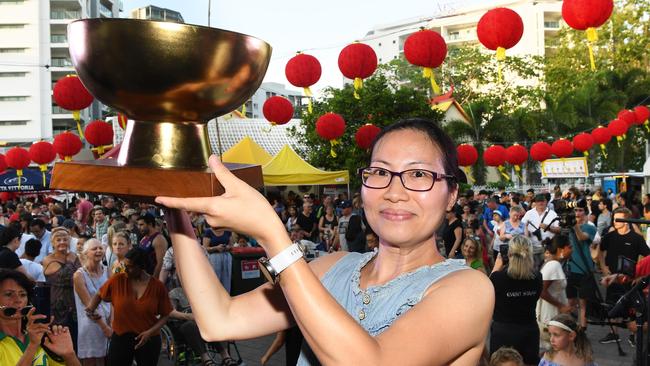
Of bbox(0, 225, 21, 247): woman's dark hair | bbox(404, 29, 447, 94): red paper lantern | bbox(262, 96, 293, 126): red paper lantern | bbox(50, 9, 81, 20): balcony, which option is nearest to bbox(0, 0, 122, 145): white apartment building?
bbox(50, 9, 81, 20): balcony

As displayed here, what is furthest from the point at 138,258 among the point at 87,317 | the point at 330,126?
the point at 330,126

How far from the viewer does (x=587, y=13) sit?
7.26m

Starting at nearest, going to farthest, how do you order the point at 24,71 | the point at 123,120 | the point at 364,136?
the point at 123,120 → the point at 364,136 → the point at 24,71

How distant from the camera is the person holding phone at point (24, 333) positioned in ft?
12.6

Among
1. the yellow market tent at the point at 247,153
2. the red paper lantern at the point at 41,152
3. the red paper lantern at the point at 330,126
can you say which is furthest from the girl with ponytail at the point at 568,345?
the yellow market tent at the point at 247,153

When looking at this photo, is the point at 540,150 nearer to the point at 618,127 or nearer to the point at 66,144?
the point at 618,127

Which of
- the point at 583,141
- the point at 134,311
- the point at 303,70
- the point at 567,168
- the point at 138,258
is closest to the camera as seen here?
the point at 134,311

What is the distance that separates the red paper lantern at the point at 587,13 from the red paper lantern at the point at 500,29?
534 millimetres

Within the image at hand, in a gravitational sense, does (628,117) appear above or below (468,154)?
above

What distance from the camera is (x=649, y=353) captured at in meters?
4.11

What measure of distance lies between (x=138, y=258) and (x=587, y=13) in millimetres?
5012

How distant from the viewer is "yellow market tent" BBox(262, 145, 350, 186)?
17391 millimetres

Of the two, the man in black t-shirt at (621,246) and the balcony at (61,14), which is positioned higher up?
the balcony at (61,14)

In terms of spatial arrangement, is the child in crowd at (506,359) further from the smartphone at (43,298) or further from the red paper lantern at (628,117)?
the red paper lantern at (628,117)
